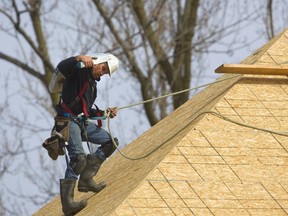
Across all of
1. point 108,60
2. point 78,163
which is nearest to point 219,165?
point 78,163

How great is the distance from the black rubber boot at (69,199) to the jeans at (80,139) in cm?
7

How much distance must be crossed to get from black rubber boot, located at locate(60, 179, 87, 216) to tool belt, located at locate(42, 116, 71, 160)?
0.29 m

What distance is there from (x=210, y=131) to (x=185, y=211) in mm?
1227

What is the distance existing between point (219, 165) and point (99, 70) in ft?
4.81

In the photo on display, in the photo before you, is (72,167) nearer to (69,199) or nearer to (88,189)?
(69,199)

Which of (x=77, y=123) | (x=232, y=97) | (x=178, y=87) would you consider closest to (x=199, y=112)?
(x=232, y=97)

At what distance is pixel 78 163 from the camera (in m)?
11.1

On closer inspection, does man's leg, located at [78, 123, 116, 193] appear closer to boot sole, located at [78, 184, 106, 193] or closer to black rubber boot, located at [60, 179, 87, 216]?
boot sole, located at [78, 184, 106, 193]

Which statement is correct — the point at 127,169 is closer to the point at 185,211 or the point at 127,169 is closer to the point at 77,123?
the point at 77,123

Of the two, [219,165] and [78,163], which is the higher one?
[78,163]

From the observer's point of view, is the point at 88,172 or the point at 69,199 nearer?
the point at 69,199

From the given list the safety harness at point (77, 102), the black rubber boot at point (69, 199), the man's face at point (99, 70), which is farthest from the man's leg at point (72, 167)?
the man's face at point (99, 70)

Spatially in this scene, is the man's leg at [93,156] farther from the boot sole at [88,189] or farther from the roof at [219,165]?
the roof at [219,165]

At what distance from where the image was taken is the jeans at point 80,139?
437 inches
